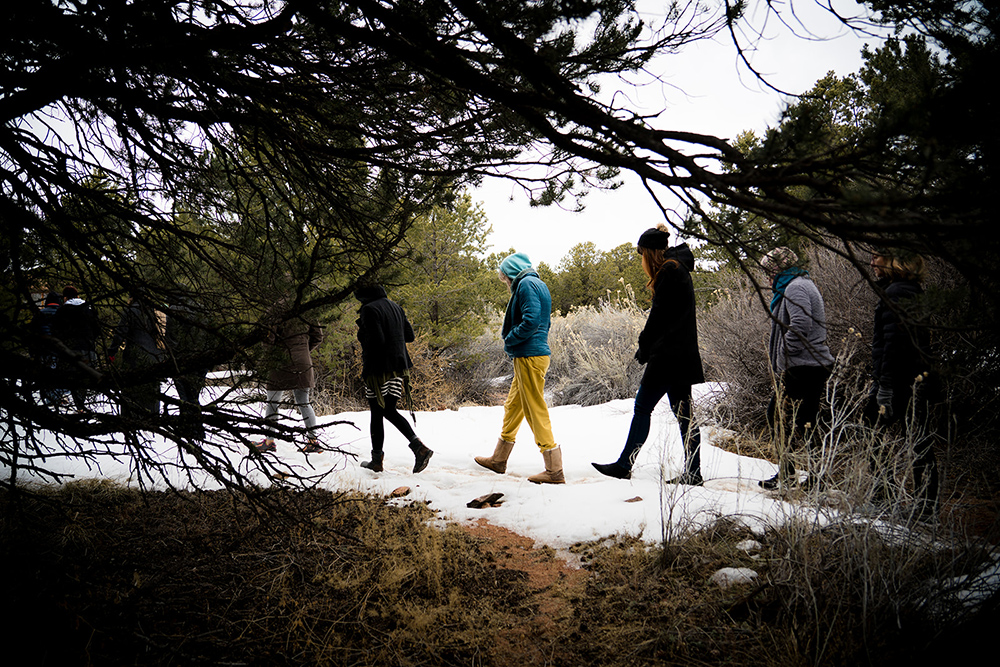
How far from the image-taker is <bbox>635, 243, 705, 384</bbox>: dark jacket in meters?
4.09

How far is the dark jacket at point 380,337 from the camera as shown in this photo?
484 centimetres

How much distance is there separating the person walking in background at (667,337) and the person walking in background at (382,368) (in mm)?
1994

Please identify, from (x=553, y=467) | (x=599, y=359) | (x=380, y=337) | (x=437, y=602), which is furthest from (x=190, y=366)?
(x=599, y=359)

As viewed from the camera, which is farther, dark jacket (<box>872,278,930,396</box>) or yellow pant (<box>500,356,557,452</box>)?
yellow pant (<box>500,356,557,452</box>)

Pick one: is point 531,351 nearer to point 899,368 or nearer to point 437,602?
point 437,602

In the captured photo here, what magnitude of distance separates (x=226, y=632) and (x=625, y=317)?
8.59 meters

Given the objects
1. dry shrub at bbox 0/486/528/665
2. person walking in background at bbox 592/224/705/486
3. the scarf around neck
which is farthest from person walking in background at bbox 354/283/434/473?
the scarf around neck

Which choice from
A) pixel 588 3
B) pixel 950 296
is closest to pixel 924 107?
pixel 950 296

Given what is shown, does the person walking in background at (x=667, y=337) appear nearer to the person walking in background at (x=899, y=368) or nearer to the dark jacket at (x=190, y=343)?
the person walking in background at (x=899, y=368)

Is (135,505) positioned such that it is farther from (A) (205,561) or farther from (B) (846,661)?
(B) (846,661)

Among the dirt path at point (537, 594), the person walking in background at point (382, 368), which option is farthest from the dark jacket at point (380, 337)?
the dirt path at point (537, 594)

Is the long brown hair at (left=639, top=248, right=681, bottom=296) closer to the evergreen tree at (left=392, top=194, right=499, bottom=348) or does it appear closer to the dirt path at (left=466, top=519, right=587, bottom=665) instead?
the dirt path at (left=466, top=519, right=587, bottom=665)

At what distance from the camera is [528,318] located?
4496 millimetres

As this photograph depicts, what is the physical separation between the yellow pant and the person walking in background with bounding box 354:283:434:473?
3.30 ft
